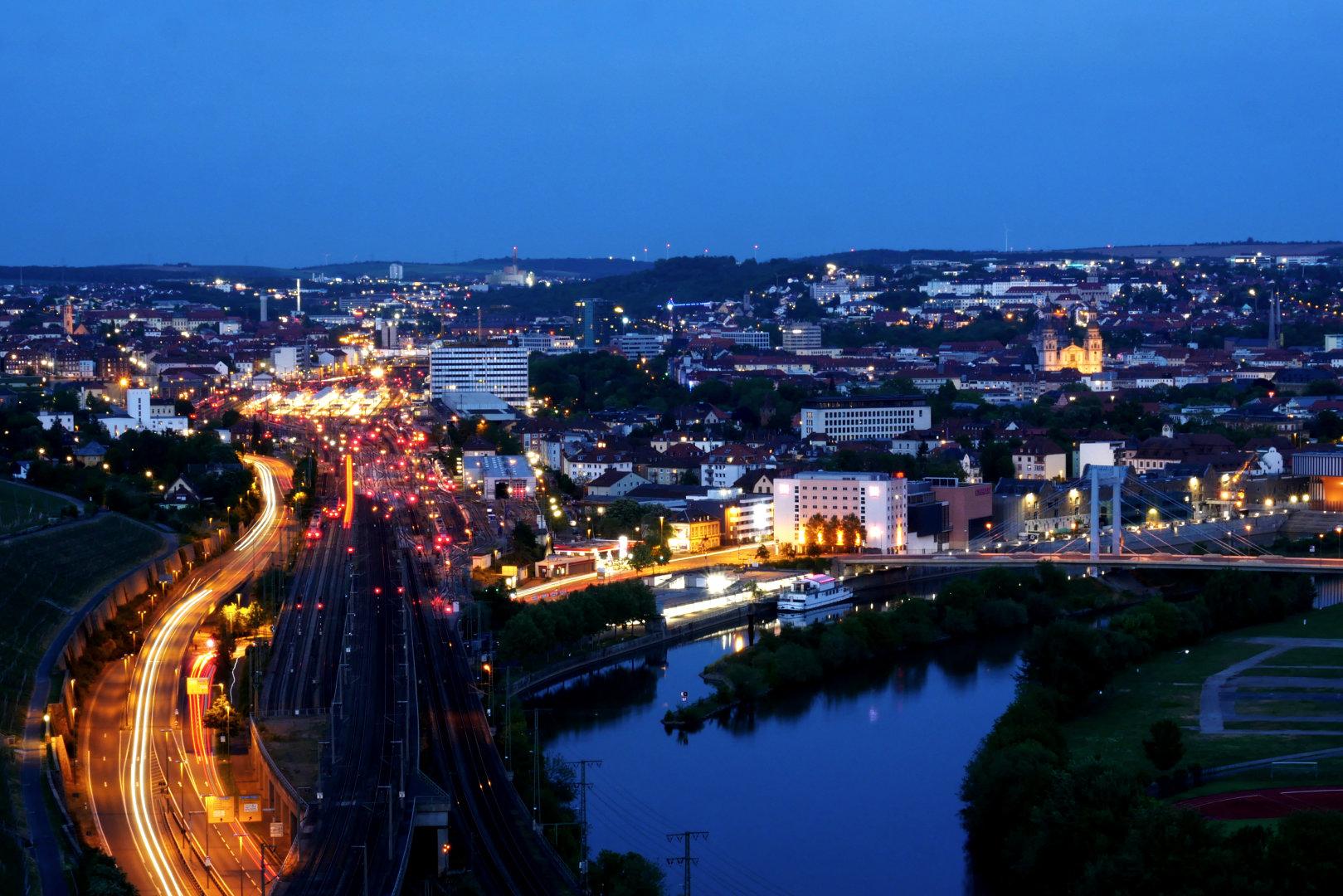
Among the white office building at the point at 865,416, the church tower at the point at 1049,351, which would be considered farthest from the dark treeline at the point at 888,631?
the church tower at the point at 1049,351

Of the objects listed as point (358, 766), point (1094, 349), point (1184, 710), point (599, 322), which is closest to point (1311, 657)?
point (1184, 710)

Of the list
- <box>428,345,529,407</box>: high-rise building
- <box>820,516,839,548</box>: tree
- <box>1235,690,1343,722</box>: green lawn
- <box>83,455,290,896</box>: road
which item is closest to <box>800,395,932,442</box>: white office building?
<box>428,345,529,407</box>: high-rise building

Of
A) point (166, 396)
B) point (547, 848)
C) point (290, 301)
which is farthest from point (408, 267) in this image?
point (547, 848)

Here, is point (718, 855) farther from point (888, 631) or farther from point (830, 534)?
point (830, 534)

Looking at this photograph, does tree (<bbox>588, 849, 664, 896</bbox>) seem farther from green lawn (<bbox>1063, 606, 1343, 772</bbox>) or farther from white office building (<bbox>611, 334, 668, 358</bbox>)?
white office building (<bbox>611, 334, 668, 358</bbox>)

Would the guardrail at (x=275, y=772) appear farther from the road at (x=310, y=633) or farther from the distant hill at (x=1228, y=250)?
the distant hill at (x=1228, y=250)
